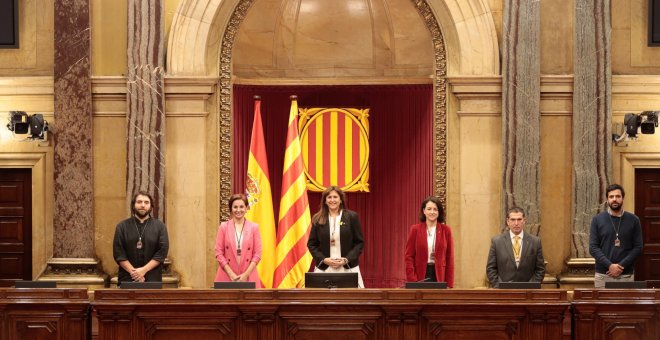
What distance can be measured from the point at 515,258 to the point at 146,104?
171 inches

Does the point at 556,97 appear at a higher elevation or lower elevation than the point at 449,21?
lower

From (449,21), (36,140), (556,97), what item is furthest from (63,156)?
(556,97)

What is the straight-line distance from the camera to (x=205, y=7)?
1235 cm

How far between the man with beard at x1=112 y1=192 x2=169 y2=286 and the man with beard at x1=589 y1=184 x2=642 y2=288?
3.96m

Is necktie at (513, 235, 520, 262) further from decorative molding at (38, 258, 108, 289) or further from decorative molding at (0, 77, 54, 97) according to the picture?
decorative molding at (0, 77, 54, 97)

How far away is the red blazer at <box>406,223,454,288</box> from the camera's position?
10.4 m

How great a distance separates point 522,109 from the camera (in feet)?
40.0

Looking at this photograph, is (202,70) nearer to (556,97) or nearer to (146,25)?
(146,25)

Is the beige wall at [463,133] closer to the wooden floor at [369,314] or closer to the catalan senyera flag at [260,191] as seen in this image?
the catalan senyera flag at [260,191]

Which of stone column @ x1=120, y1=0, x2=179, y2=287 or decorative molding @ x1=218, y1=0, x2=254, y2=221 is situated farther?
decorative molding @ x1=218, y1=0, x2=254, y2=221

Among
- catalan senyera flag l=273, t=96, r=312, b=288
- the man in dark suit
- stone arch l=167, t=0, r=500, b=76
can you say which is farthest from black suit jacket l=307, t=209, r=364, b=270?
stone arch l=167, t=0, r=500, b=76

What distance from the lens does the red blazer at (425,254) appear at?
34.0 feet

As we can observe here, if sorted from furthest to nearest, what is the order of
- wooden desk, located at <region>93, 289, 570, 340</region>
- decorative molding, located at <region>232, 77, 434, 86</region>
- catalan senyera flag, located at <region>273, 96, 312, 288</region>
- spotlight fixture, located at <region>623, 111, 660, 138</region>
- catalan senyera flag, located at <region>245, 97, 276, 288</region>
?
decorative molding, located at <region>232, 77, 434, 86</region>
catalan senyera flag, located at <region>245, 97, 276, 288</region>
catalan senyera flag, located at <region>273, 96, 312, 288</region>
spotlight fixture, located at <region>623, 111, 660, 138</region>
wooden desk, located at <region>93, 289, 570, 340</region>

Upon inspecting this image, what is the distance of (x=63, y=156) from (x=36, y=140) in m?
0.41
